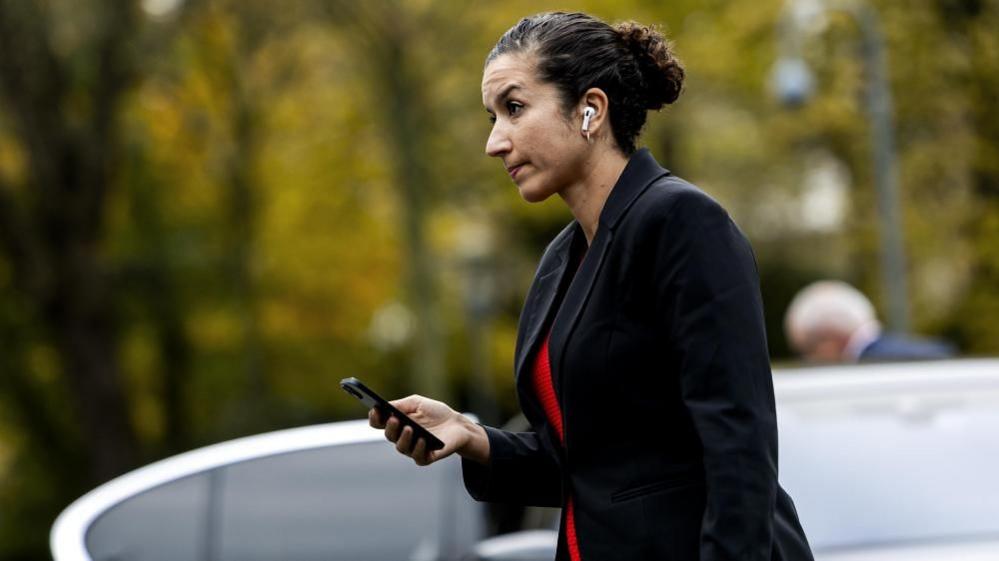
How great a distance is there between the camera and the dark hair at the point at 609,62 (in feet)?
9.57

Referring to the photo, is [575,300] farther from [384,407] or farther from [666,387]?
[384,407]

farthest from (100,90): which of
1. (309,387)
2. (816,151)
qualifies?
(816,151)

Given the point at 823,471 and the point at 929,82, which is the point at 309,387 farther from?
the point at 823,471

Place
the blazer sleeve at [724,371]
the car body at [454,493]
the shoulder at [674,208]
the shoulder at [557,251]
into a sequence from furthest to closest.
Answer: the car body at [454,493] → the shoulder at [557,251] → the shoulder at [674,208] → the blazer sleeve at [724,371]

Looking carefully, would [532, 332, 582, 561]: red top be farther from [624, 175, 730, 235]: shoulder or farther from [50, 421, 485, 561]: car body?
[50, 421, 485, 561]: car body

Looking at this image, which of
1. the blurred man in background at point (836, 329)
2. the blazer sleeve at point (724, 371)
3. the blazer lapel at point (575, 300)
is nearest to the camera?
the blazer sleeve at point (724, 371)

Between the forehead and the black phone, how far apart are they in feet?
1.77

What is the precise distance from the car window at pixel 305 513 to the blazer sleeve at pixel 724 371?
2.37 meters

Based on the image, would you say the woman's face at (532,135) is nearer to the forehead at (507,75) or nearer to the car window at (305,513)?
the forehead at (507,75)

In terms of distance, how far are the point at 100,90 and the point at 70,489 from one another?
8.89 metres

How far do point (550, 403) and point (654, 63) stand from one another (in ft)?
2.02

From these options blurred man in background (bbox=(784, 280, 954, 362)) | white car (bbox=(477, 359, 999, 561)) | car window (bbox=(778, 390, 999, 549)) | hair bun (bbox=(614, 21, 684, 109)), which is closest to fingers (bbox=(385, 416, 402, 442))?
hair bun (bbox=(614, 21, 684, 109))

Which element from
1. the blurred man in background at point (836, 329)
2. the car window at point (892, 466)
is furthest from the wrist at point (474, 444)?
the blurred man in background at point (836, 329)

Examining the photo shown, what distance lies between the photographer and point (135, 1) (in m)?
18.9
